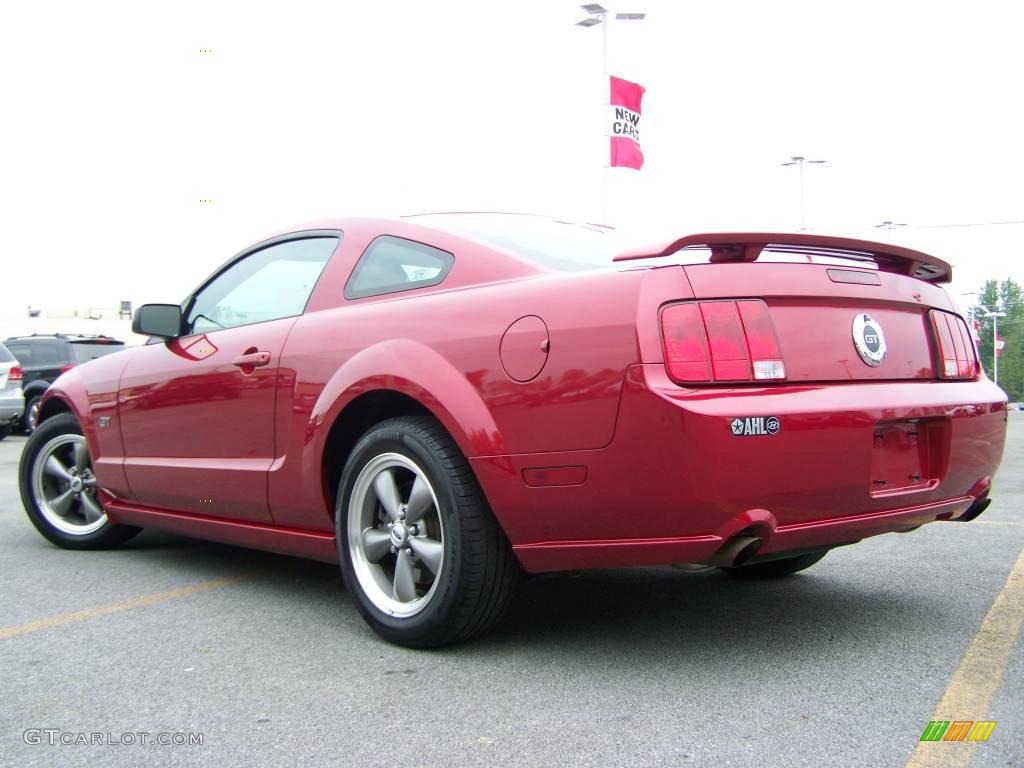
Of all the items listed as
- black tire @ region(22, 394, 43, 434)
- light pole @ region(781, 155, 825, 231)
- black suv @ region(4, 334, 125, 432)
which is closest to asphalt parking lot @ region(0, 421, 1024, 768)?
black tire @ region(22, 394, 43, 434)

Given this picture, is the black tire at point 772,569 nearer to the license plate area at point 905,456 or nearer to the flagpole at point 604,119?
the license plate area at point 905,456

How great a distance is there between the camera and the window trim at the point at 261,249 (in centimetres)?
389

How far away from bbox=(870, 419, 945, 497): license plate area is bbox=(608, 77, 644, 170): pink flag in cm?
1315

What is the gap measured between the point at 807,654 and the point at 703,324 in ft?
3.52

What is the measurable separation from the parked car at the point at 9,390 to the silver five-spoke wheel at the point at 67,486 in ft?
32.7

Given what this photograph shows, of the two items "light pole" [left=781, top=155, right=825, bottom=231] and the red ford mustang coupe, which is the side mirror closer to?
the red ford mustang coupe

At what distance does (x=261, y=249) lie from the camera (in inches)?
172

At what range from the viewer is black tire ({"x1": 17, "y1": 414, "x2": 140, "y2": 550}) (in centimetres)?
507

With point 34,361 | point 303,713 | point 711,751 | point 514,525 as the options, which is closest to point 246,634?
point 303,713

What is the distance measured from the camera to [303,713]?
2650 mm

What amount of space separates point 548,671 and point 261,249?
229 centimetres

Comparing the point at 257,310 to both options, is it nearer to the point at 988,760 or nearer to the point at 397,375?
the point at 397,375

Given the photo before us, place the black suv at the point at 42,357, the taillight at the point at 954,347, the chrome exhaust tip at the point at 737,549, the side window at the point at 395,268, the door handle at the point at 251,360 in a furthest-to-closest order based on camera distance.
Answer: the black suv at the point at 42,357 → the door handle at the point at 251,360 → the side window at the point at 395,268 → the taillight at the point at 954,347 → the chrome exhaust tip at the point at 737,549

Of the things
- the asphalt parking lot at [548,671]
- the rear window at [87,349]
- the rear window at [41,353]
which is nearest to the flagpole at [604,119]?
the rear window at [87,349]
